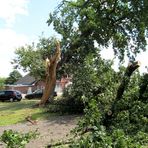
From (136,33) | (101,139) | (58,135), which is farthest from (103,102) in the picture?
(136,33)

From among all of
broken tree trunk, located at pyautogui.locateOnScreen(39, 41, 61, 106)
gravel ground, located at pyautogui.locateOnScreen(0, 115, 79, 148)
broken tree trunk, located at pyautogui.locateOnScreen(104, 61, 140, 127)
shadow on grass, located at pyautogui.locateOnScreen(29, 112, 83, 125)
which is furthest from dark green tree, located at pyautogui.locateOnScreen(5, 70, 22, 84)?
broken tree trunk, located at pyautogui.locateOnScreen(104, 61, 140, 127)

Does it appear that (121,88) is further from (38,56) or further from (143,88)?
(38,56)

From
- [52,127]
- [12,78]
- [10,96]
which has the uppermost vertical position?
→ [12,78]

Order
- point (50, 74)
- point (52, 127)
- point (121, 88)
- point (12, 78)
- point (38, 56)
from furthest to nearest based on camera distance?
point (12, 78)
point (38, 56)
point (50, 74)
point (52, 127)
point (121, 88)

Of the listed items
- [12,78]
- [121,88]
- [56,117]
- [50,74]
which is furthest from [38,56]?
[12,78]

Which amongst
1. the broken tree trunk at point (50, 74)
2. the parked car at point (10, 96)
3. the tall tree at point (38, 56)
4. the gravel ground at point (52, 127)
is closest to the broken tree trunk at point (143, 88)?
the gravel ground at point (52, 127)

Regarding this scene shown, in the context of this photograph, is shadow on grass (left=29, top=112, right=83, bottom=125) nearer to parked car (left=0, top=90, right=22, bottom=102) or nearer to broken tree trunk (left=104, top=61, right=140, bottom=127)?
broken tree trunk (left=104, top=61, right=140, bottom=127)

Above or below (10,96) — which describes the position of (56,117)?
below

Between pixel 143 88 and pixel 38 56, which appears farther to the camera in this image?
pixel 38 56

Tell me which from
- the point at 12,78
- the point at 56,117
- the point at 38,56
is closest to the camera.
→ the point at 56,117

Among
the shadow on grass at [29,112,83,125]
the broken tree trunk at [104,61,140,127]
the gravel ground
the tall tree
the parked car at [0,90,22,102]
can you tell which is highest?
the tall tree

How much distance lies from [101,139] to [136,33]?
3442cm

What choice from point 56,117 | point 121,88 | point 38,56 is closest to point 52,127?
point 56,117

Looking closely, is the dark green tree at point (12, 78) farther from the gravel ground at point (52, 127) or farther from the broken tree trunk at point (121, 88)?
the broken tree trunk at point (121, 88)
